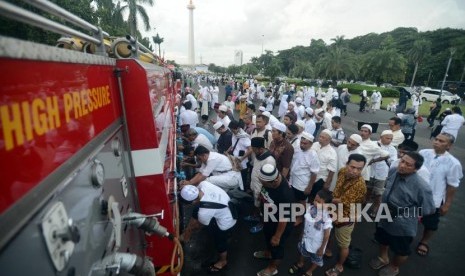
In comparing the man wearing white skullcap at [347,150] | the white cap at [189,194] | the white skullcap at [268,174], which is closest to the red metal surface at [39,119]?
the white cap at [189,194]

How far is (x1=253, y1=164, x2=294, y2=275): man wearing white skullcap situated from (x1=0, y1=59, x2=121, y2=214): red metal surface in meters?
2.13

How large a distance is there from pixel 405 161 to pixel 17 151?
382cm

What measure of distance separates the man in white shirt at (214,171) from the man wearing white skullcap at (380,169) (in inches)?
104

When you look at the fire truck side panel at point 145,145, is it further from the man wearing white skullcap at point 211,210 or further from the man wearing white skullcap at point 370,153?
the man wearing white skullcap at point 370,153

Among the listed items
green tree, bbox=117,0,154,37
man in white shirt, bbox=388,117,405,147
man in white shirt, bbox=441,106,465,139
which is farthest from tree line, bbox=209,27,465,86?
man in white shirt, bbox=388,117,405,147

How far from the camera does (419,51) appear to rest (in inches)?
1849

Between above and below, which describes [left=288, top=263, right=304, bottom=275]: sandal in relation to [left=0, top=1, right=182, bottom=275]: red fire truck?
below

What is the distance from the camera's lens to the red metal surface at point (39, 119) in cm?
78

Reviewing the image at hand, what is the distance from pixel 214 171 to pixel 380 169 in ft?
10.2

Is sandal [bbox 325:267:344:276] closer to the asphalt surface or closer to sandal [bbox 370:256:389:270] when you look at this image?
the asphalt surface

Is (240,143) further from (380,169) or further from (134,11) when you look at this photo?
(134,11)

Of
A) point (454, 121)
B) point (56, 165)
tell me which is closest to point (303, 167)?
point (56, 165)

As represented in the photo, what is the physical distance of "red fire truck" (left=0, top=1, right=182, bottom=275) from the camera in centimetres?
82

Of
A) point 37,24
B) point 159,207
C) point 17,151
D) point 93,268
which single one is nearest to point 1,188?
point 17,151
